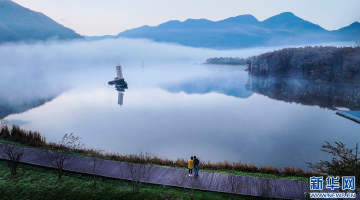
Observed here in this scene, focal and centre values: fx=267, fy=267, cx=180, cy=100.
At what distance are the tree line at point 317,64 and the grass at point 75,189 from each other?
53033 millimetres

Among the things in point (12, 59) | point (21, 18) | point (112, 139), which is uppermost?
point (21, 18)

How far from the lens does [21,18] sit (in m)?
175

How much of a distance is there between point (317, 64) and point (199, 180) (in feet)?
194

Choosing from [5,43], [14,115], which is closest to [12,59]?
[5,43]

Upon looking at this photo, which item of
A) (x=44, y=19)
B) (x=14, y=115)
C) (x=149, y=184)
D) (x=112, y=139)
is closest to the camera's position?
(x=149, y=184)

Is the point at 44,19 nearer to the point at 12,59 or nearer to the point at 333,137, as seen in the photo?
the point at 12,59

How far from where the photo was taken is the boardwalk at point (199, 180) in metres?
8.71

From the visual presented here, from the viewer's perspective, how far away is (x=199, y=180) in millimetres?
9578

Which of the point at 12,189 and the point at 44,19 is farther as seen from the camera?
the point at 44,19

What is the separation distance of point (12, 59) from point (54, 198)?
141444 mm

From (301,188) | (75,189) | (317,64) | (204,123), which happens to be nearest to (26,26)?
(317,64)

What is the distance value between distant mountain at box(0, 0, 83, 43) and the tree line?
139 meters

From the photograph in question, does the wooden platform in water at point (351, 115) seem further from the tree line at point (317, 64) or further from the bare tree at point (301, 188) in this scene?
the tree line at point (317, 64)
